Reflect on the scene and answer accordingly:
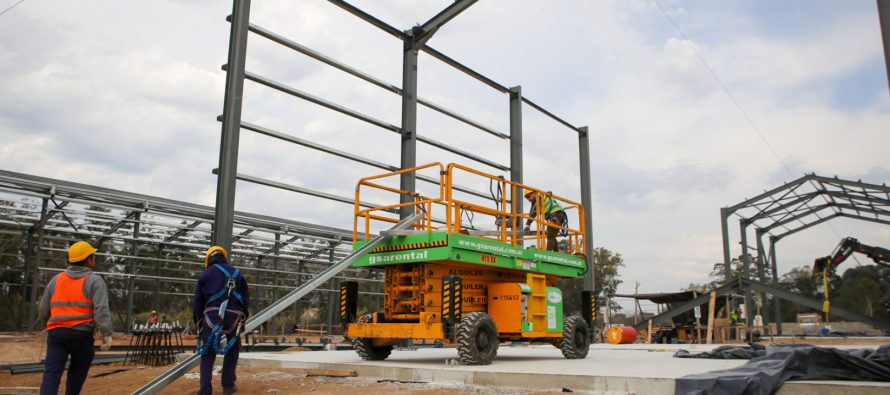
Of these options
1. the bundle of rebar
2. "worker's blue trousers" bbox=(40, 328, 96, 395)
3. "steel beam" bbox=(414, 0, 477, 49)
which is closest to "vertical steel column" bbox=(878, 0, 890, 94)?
"worker's blue trousers" bbox=(40, 328, 96, 395)

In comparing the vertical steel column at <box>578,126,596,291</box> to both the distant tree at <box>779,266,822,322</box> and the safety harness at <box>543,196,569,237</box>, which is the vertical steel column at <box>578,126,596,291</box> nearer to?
the safety harness at <box>543,196,569,237</box>

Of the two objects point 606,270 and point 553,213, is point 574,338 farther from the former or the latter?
point 606,270

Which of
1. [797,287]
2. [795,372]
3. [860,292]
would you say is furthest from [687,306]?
[797,287]

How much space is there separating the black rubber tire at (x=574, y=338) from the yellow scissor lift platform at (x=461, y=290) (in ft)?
0.06

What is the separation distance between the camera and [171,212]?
2164cm

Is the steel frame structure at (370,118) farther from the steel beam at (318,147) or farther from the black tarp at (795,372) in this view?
the black tarp at (795,372)

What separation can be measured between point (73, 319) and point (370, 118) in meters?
9.40

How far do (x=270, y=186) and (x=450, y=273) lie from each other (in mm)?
4141

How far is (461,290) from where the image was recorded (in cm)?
1025

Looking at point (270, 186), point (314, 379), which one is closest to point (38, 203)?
point (270, 186)

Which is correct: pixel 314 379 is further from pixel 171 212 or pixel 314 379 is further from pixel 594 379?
pixel 171 212

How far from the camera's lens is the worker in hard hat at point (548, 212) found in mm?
12297

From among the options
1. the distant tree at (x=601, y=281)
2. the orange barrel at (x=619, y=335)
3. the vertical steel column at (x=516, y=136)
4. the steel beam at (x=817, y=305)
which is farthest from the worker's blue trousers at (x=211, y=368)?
the distant tree at (x=601, y=281)

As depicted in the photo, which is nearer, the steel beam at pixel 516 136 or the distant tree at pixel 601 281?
the steel beam at pixel 516 136
